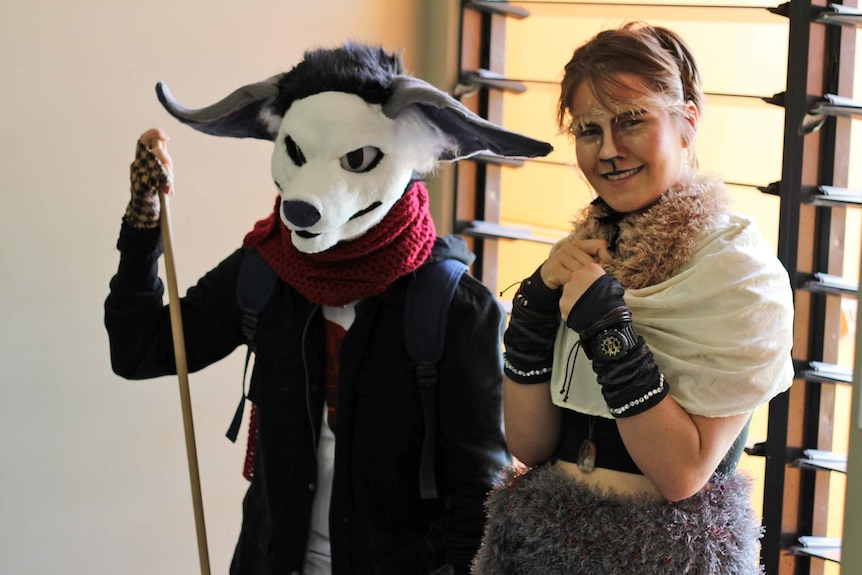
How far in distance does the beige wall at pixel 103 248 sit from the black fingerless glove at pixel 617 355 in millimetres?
1445

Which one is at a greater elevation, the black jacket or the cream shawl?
the cream shawl

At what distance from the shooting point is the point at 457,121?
1762 millimetres

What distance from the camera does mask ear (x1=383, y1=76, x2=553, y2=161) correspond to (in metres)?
1.68

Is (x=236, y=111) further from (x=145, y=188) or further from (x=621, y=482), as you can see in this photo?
(x=621, y=482)

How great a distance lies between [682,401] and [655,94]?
0.43 metres

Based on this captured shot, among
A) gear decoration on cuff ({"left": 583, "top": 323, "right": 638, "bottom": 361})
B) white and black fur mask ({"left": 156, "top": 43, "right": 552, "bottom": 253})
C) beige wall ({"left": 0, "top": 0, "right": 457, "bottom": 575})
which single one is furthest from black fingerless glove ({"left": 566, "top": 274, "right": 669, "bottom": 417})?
beige wall ({"left": 0, "top": 0, "right": 457, "bottom": 575})

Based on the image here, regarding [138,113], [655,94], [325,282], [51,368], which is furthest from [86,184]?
[655,94]

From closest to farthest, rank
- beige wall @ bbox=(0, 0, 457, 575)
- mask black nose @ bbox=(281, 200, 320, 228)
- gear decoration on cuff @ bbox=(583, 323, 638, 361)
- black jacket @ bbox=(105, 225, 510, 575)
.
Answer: gear decoration on cuff @ bbox=(583, 323, 638, 361) < mask black nose @ bbox=(281, 200, 320, 228) < black jacket @ bbox=(105, 225, 510, 575) < beige wall @ bbox=(0, 0, 457, 575)

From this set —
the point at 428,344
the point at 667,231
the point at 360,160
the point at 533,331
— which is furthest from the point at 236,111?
the point at 667,231

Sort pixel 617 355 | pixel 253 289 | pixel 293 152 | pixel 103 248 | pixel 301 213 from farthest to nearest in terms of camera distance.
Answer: pixel 103 248 → pixel 253 289 → pixel 293 152 → pixel 301 213 → pixel 617 355

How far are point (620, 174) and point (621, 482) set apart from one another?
0.43m

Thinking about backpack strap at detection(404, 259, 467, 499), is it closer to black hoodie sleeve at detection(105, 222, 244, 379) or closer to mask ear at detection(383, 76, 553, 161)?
mask ear at detection(383, 76, 553, 161)

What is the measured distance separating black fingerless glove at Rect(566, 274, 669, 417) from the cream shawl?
0.05 m

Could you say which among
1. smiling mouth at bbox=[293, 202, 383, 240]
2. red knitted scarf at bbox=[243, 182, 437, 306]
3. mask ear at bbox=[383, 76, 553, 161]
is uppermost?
mask ear at bbox=[383, 76, 553, 161]
